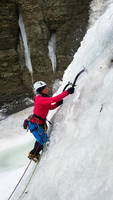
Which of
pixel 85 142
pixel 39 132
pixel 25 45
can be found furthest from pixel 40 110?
pixel 25 45

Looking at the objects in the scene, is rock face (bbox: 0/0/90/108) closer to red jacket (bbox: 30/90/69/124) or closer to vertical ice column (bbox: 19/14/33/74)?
vertical ice column (bbox: 19/14/33/74)

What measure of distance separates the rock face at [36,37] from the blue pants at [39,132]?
8.78 meters

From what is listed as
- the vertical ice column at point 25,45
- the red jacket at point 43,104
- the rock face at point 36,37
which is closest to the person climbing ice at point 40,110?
the red jacket at point 43,104

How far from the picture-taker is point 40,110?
5.52 meters

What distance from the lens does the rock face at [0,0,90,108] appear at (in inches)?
554

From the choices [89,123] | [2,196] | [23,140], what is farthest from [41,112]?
[23,140]

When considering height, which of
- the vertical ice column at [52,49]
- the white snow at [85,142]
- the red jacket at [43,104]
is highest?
the vertical ice column at [52,49]

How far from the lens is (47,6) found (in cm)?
1414

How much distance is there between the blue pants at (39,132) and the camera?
221 inches

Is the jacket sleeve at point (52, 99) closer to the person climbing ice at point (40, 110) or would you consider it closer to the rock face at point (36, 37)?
the person climbing ice at point (40, 110)

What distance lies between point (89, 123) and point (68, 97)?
970mm

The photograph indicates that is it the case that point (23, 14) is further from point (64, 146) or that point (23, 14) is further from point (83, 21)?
point (64, 146)

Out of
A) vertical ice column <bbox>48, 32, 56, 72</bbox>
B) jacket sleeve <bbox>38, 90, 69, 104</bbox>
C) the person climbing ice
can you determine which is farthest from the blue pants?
vertical ice column <bbox>48, 32, 56, 72</bbox>

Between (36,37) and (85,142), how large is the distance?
10625 millimetres
